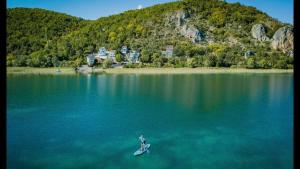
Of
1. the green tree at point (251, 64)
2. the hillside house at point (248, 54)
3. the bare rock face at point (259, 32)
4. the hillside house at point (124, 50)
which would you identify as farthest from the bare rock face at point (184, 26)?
the green tree at point (251, 64)

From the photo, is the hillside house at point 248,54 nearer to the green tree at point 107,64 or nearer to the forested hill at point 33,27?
the green tree at point 107,64

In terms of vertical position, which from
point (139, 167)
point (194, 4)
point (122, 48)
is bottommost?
point (139, 167)

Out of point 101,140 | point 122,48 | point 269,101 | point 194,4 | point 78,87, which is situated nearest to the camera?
point 101,140

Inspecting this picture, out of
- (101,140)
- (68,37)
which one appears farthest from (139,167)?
(68,37)

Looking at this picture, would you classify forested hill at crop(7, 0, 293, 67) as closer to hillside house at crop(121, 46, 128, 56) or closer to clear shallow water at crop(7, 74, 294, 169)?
hillside house at crop(121, 46, 128, 56)

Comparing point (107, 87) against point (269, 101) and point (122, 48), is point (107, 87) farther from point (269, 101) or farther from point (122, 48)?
point (122, 48)

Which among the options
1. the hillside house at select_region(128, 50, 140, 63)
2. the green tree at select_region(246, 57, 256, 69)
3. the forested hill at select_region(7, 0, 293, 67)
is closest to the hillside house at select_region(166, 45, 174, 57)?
the forested hill at select_region(7, 0, 293, 67)

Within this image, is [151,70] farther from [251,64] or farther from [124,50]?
[251,64]
